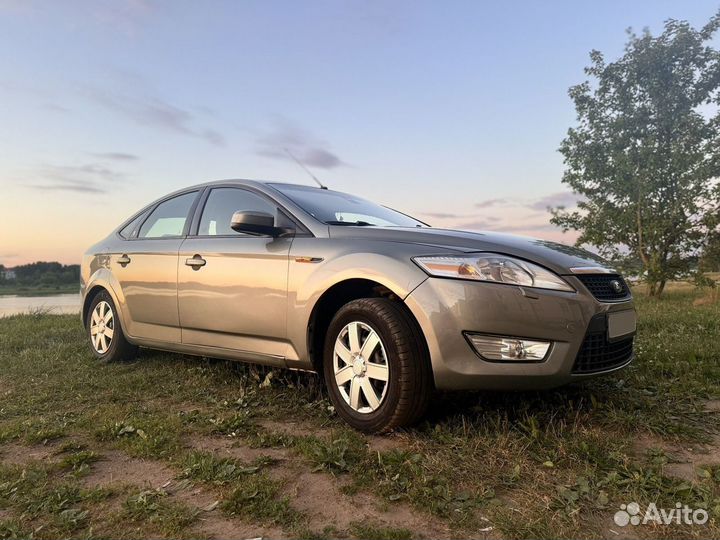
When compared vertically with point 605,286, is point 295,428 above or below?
below

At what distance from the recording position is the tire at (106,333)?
4.90 metres

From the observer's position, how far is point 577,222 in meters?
12.6

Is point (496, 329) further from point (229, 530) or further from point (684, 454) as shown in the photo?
point (229, 530)

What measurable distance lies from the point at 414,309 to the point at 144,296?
2717 mm

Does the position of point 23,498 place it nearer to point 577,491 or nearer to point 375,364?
point 375,364

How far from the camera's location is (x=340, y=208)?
3.96 meters

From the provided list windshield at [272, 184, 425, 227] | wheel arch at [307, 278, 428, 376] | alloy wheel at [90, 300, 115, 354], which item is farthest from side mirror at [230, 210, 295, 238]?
alloy wheel at [90, 300, 115, 354]

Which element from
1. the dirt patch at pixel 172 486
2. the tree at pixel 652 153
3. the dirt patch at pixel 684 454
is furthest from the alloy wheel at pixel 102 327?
the tree at pixel 652 153

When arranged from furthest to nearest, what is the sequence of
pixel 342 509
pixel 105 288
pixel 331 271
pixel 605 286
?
pixel 105 288
pixel 331 271
pixel 605 286
pixel 342 509

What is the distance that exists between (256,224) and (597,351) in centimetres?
215

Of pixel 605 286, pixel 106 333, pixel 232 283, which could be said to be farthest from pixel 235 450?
pixel 106 333

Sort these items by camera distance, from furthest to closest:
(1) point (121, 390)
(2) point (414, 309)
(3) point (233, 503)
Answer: (1) point (121, 390) < (2) point (414, 309) < (3) point (233, 503)

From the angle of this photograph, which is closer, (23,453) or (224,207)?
(23,453)

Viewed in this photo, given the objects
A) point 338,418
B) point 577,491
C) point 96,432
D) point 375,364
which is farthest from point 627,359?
point 96,432
